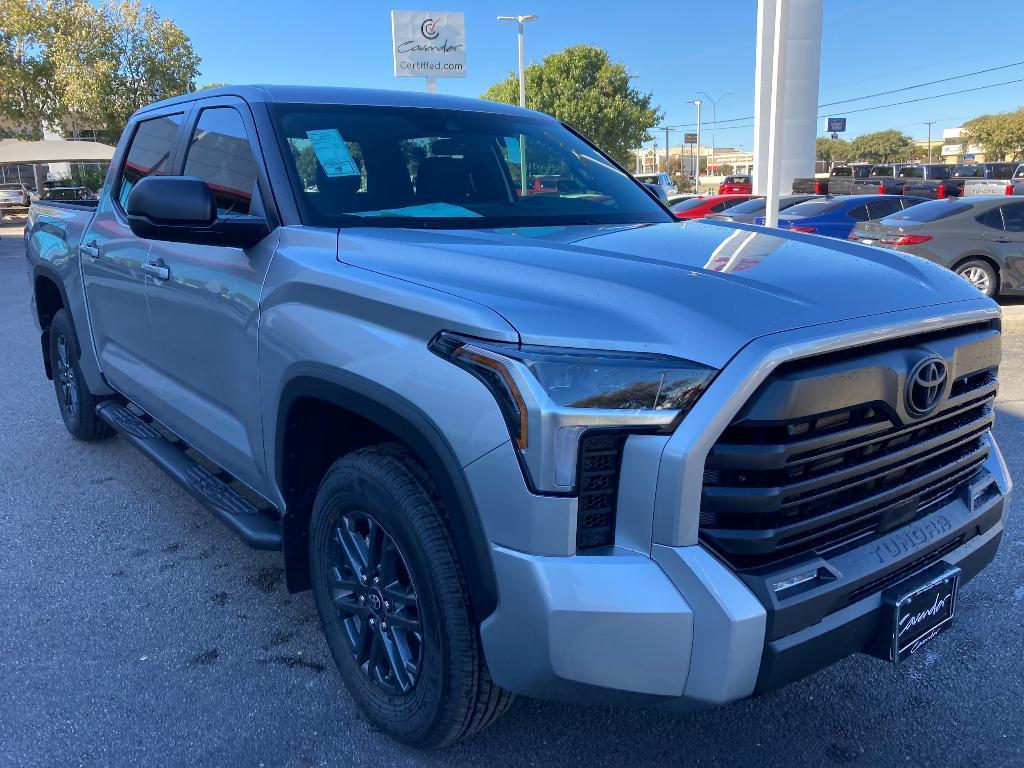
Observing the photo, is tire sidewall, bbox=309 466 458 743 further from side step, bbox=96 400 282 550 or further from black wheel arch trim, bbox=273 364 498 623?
side step, bbox=96 400 282 550

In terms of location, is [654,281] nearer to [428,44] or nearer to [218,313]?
[218,313]

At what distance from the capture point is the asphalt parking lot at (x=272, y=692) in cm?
245

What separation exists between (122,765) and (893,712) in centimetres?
230

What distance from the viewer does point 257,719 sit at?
8.57 ft

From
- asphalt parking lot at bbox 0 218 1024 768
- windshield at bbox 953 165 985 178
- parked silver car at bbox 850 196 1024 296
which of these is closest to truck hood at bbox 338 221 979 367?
asphalt parking lot at bbox 0 218 1024 768

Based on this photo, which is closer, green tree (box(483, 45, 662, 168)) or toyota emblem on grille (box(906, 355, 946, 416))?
toyota emblem on grille (box(906, 355, 946, 416))

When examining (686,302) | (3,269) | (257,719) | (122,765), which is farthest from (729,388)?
(3,269)

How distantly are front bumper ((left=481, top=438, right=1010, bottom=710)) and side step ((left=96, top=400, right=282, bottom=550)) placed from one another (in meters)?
1.18

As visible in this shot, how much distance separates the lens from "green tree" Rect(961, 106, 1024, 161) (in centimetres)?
6053

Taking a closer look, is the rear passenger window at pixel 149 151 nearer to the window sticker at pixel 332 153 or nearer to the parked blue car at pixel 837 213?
the window sticker at pixel 332 153

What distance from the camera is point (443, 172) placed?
3174mm

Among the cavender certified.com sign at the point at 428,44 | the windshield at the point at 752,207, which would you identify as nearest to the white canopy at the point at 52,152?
the cavender certified.com sign at the point at 428,44

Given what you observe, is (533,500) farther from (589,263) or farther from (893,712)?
(893,712)

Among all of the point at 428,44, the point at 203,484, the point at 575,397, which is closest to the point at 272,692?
the point at 203,484
